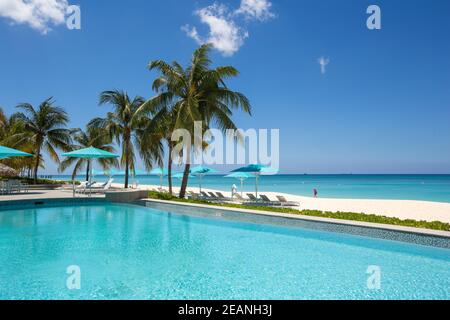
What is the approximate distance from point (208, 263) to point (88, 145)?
2131 cm

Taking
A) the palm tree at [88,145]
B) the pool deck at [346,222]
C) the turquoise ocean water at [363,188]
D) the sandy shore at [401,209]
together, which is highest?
the palm tree at [88,145]

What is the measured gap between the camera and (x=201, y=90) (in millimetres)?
13797

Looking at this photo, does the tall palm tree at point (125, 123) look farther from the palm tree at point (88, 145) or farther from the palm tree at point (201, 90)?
the palm tree at point (201, 90)

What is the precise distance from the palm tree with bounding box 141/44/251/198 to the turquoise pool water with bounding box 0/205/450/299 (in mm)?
6295

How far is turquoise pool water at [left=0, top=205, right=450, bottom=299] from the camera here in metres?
4.36

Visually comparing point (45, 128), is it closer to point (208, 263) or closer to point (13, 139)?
point (13, 139)

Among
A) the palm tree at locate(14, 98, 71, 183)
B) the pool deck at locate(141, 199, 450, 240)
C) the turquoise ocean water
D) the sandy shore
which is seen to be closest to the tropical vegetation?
the palm tree at locate(14, 98, 71, 183)

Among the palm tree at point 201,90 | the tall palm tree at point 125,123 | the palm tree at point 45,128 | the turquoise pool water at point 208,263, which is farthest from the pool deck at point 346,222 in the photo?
the palm tree at point 45,128

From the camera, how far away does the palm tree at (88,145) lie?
73.9 feet

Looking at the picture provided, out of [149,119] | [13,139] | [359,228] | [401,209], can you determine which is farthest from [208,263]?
[13,139]

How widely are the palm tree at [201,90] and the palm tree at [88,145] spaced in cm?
961

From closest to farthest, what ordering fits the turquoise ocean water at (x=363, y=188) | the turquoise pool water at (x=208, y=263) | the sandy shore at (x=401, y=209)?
the turquoise pool water at (x=208, y=263), the sandy shore at (x=401, y=209), the turquoise ocean water at (x=363, y=188)

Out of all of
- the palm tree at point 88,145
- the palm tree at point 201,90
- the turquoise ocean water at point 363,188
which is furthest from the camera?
the turquoise ocean water at point 363,188

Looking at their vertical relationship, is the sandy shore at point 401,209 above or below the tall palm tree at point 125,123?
below
